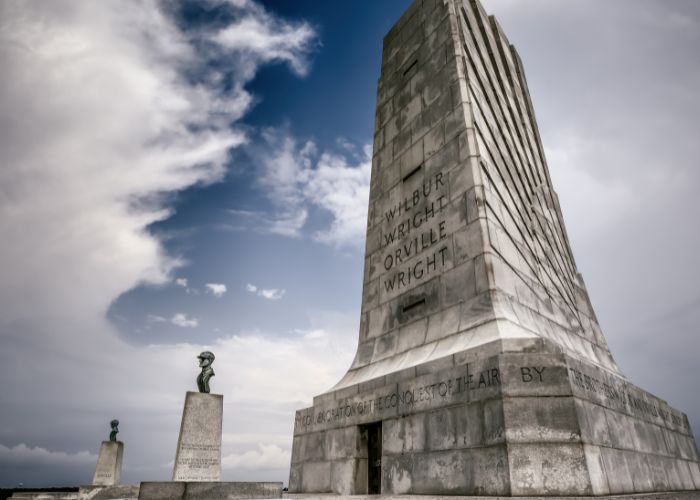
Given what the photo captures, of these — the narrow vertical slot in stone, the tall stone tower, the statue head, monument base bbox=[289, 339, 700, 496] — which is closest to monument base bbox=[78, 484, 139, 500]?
the statue head

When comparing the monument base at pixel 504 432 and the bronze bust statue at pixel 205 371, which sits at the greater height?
the bronze bust statue at pixel 205 371

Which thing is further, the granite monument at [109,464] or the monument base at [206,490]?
the granite monument at [109,464]

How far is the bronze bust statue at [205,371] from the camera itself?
10672mm

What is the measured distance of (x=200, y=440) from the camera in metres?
9.75

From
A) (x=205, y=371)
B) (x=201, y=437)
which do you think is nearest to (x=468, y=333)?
(x=201, y=437)

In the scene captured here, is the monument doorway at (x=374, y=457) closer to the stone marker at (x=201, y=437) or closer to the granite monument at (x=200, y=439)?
the stone marker at (x=201, y=437)

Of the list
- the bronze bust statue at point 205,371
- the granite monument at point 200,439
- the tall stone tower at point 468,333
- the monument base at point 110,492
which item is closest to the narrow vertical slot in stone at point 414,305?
the tall stone tower at point 468,333

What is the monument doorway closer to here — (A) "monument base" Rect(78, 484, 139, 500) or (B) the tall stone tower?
(B) the tall stone tower

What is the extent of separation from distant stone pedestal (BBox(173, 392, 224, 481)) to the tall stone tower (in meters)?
1.93

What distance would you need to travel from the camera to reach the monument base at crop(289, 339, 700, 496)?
205 inches

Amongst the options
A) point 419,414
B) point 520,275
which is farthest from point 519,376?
point 520,275

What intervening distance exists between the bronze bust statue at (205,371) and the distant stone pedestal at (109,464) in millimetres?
11642

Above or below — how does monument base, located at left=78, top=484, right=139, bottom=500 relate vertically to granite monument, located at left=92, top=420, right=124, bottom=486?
below

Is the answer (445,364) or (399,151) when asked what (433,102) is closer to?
(399,151)
